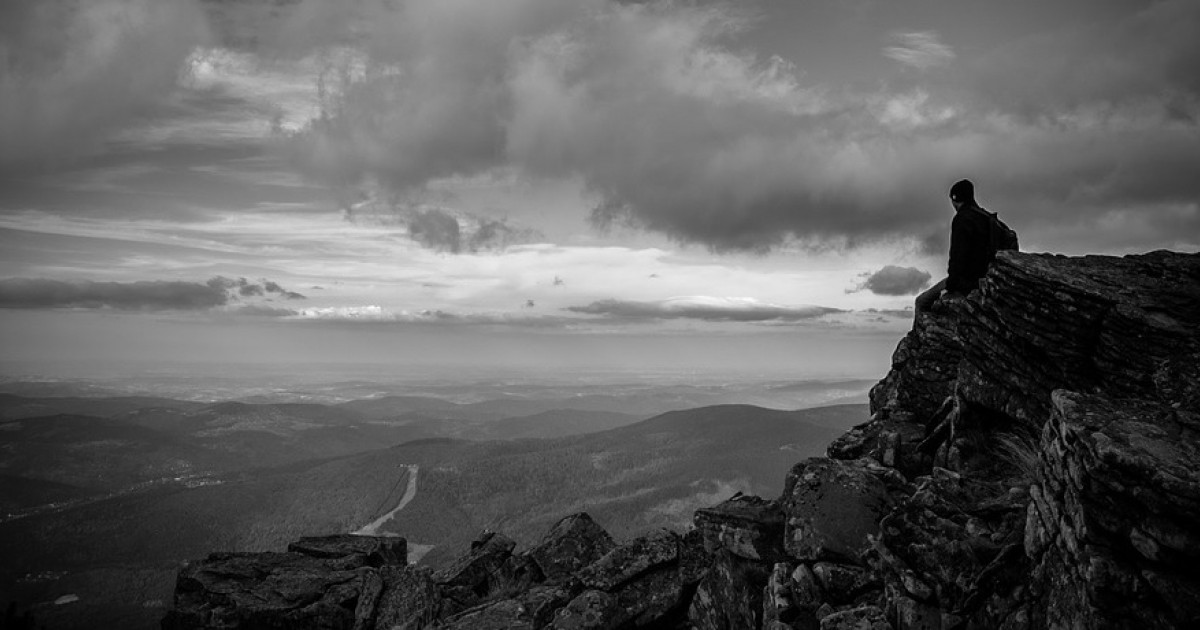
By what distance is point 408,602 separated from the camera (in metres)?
25.9

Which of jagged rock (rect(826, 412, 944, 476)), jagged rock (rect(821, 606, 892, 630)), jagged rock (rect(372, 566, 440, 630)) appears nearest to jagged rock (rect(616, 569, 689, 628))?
jagged rock (rect(821, 606, 892, 630))

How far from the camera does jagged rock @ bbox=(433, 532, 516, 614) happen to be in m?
27.3

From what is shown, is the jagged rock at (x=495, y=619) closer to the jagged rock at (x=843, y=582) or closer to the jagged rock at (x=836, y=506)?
the jagged rock at (x=836, y=506)

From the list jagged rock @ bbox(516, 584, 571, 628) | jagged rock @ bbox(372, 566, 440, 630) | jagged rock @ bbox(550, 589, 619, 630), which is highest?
jagged rock @ bbox(550, 589, 619, 630)

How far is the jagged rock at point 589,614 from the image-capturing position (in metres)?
18.6

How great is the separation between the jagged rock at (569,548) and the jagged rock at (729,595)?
833cm

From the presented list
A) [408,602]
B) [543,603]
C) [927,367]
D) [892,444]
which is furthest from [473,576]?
[927,367]

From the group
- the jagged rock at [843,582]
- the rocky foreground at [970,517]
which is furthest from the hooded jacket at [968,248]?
the jagged rock at [843,582]

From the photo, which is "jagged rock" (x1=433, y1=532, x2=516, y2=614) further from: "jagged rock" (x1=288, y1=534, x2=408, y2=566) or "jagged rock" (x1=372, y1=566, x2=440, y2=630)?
"jagged rock" (x1=288, y1=534, x2=408, y2=566)

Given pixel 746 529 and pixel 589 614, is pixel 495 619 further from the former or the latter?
pixel 746 529

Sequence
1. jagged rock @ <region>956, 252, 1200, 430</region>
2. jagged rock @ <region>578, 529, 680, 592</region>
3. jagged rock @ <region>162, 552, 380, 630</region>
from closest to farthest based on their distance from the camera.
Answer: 1. jagged rock @ <region>956, 252, 1200, 430</region>
2. jagged rock @ <region>578, 529, 680, 592</region>
3. jagged rock @ <region>162, 552, 380, 630</region>

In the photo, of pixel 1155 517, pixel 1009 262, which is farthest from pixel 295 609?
pixel 1009 262

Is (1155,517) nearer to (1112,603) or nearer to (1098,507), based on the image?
(1098,507)

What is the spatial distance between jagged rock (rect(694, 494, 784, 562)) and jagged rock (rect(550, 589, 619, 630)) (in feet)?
14.3
